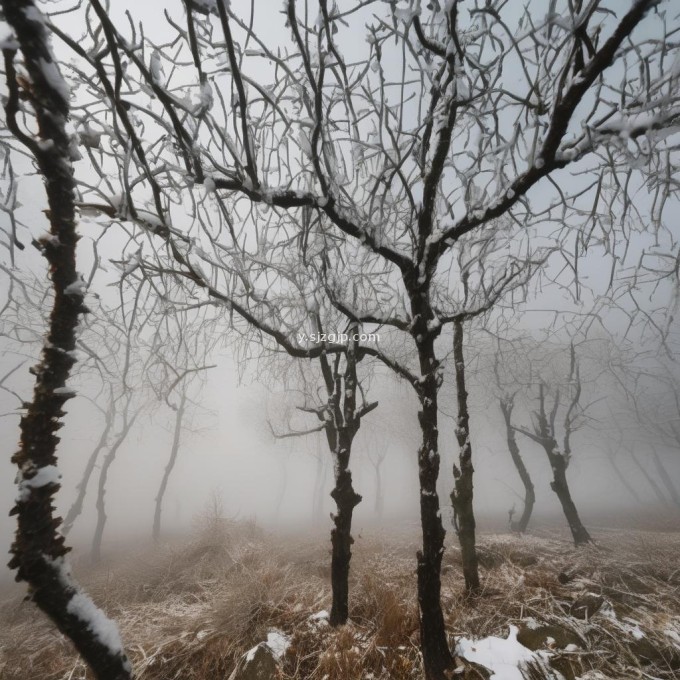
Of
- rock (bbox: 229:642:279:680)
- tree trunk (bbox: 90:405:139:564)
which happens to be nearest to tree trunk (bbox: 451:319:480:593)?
rock (bbox: 229:642:279:680)

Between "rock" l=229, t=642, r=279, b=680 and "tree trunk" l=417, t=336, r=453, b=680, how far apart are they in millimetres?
1459

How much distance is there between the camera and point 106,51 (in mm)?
1645

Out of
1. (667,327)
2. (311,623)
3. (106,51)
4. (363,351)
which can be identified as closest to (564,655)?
(311,623)

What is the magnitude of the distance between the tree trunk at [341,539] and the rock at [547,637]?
1.77 metres

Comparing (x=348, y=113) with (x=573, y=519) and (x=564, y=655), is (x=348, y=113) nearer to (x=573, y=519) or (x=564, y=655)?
(x=564, y=655)

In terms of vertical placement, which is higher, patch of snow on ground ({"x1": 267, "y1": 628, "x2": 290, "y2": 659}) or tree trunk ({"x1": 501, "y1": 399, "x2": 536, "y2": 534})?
tree trunk ({"x1": 501, "y1": 399, "x2": 536, "y2": 534})

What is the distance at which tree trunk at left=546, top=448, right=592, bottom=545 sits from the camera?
8.02 metres

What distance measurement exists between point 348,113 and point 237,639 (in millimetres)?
5228

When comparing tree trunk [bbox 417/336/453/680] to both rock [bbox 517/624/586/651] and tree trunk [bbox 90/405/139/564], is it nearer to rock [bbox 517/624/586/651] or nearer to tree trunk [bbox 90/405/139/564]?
rock [bbox 517/624/586/651]

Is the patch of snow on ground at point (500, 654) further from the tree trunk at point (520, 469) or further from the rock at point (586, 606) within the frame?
the tree trunk at point (520, 469)

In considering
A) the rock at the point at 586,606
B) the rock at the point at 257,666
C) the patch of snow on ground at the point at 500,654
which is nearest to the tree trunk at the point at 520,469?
the rock at the point at 586,606

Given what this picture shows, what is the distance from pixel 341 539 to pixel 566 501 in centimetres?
736

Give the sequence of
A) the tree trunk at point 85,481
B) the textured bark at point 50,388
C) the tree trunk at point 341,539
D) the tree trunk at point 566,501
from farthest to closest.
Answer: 1. the tree trunk at point 85,481
2. the tree trunk at point 566,501
3. the tree trunk at point 341,539
4. the textured bark at point 50,388

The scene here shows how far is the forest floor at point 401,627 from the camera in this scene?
9.42 ft
